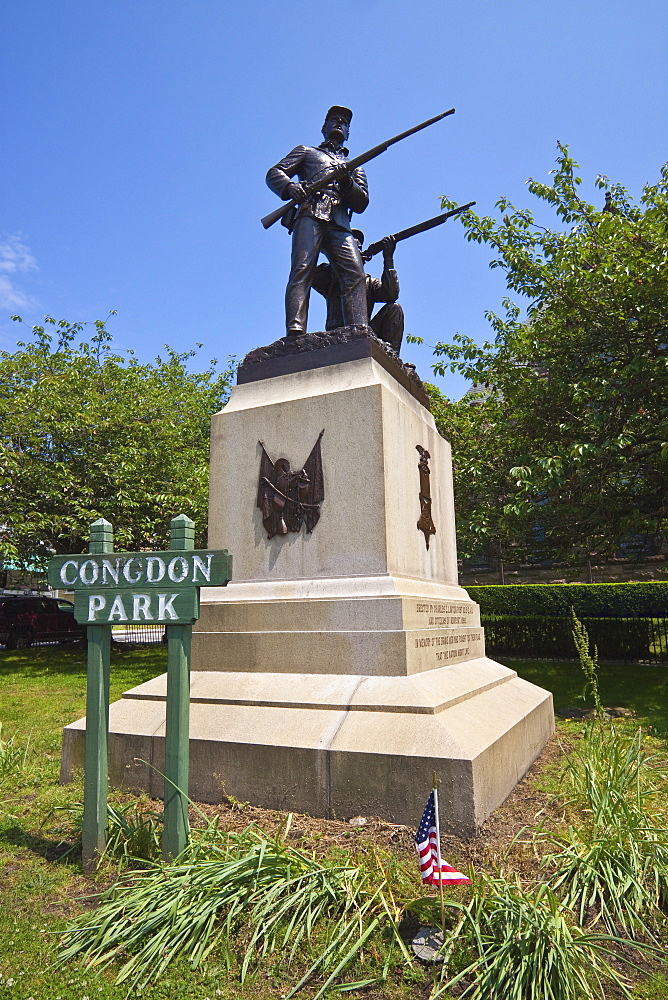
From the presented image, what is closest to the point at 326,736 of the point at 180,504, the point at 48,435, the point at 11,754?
the point at 11,754

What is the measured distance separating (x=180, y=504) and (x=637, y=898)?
16180mm

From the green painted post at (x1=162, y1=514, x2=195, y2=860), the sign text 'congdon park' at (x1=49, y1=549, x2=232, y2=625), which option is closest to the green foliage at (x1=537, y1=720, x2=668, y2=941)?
the green painted post at (x1=162, y1=514, x2=195, y2=860)

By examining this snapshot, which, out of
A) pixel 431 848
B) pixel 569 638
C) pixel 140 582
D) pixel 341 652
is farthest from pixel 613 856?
pixel 569 638

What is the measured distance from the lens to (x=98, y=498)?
1827cm

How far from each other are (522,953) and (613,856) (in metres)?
1.06

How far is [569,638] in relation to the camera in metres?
18.4

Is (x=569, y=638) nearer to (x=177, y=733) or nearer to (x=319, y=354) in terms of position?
(x=319, y=354)

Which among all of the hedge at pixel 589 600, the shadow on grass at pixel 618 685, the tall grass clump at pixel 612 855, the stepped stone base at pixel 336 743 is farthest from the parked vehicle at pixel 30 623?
the tall grass clump at pixel 612 855

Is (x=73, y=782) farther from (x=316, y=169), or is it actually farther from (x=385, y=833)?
(x=316, y=169)

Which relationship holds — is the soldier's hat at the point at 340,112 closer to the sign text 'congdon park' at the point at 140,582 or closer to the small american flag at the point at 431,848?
the sign text 'congdon park' at the point at 140,582

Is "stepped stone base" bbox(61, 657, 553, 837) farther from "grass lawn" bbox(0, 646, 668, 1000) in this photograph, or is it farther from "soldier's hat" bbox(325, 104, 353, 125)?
"soldier's hat" bbox(325, 104, 353, 125)

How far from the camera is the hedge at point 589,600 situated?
1869 cm

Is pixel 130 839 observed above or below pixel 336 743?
below

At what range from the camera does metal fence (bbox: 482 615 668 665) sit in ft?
57.7
